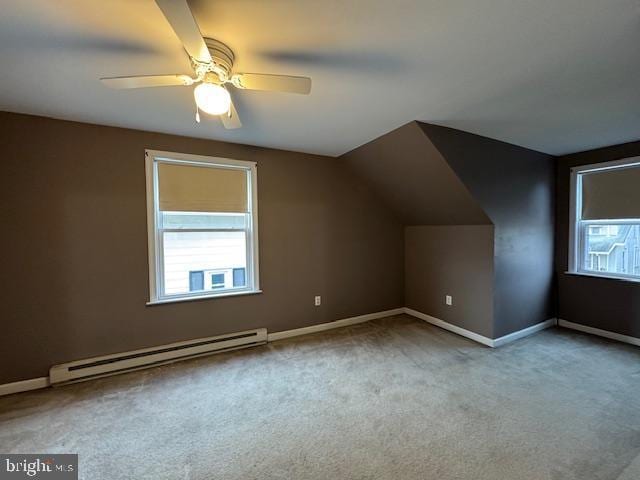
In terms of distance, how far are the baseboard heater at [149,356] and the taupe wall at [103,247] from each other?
Result: 0.08 meters

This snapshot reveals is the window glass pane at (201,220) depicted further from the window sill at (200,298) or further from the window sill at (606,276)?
the window sill at (606,276)

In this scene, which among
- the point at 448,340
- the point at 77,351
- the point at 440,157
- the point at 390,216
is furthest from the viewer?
the point at 390,216

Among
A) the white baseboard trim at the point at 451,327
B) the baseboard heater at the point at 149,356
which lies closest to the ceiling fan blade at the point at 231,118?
the baseboard heater at the point at 149,356

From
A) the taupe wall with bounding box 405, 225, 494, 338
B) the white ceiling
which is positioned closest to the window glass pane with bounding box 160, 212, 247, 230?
the white ceiling

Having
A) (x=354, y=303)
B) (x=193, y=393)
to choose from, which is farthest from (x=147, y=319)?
(x=354, y=303)

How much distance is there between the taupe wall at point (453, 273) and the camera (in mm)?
3088

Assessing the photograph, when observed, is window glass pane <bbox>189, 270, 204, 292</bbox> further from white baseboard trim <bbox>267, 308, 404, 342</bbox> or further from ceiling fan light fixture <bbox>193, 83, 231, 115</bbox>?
ceiling fan light fixture <bbox>193, 83, 231, 115</bbox>

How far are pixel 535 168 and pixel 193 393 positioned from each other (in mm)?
4398

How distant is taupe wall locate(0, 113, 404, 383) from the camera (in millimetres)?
2252

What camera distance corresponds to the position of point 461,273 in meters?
3.37

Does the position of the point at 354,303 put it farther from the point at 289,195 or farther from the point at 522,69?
the point at 522,69

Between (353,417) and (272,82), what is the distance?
2189mm

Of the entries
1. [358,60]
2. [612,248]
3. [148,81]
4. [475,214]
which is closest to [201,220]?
[148,81]

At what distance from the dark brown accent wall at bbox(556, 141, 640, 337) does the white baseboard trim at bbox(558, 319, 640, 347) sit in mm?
39
